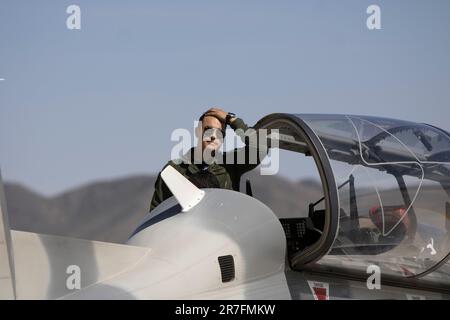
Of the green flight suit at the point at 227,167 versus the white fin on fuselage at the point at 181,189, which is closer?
the white fin on fuselage at the point at 181,189

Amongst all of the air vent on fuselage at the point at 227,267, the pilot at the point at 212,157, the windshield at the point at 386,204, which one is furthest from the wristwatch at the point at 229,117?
the air vent on fuselage at the point at 227,267

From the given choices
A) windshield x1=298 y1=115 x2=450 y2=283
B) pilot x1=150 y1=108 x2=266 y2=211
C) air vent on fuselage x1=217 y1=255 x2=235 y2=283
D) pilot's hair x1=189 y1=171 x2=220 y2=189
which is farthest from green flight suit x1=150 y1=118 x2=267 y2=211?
air vent on fuselage x1=217 y1=255 x2=235 y2=283

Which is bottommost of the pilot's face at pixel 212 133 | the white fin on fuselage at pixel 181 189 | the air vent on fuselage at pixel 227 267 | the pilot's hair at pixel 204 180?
the air vent on fuselage at pixel 227 267

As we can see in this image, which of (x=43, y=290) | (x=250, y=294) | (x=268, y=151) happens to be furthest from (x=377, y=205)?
(x=43, y=290)

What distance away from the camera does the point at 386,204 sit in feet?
18.2

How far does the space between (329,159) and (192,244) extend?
1.27m

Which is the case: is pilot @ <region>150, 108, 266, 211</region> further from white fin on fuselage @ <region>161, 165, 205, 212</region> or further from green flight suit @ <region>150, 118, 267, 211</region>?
white fin on fuselage @ <region>161, 165, 205, 212</region>

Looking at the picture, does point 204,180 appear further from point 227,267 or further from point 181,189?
point 227,267

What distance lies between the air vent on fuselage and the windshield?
715mm

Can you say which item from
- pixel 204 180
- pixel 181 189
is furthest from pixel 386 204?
pixel 204 180

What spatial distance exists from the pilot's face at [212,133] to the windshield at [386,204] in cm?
118

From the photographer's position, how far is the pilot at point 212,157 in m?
6.78

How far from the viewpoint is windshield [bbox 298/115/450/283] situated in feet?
17.8

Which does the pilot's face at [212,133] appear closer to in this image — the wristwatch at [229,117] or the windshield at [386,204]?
the wristwatch at [229,117]
